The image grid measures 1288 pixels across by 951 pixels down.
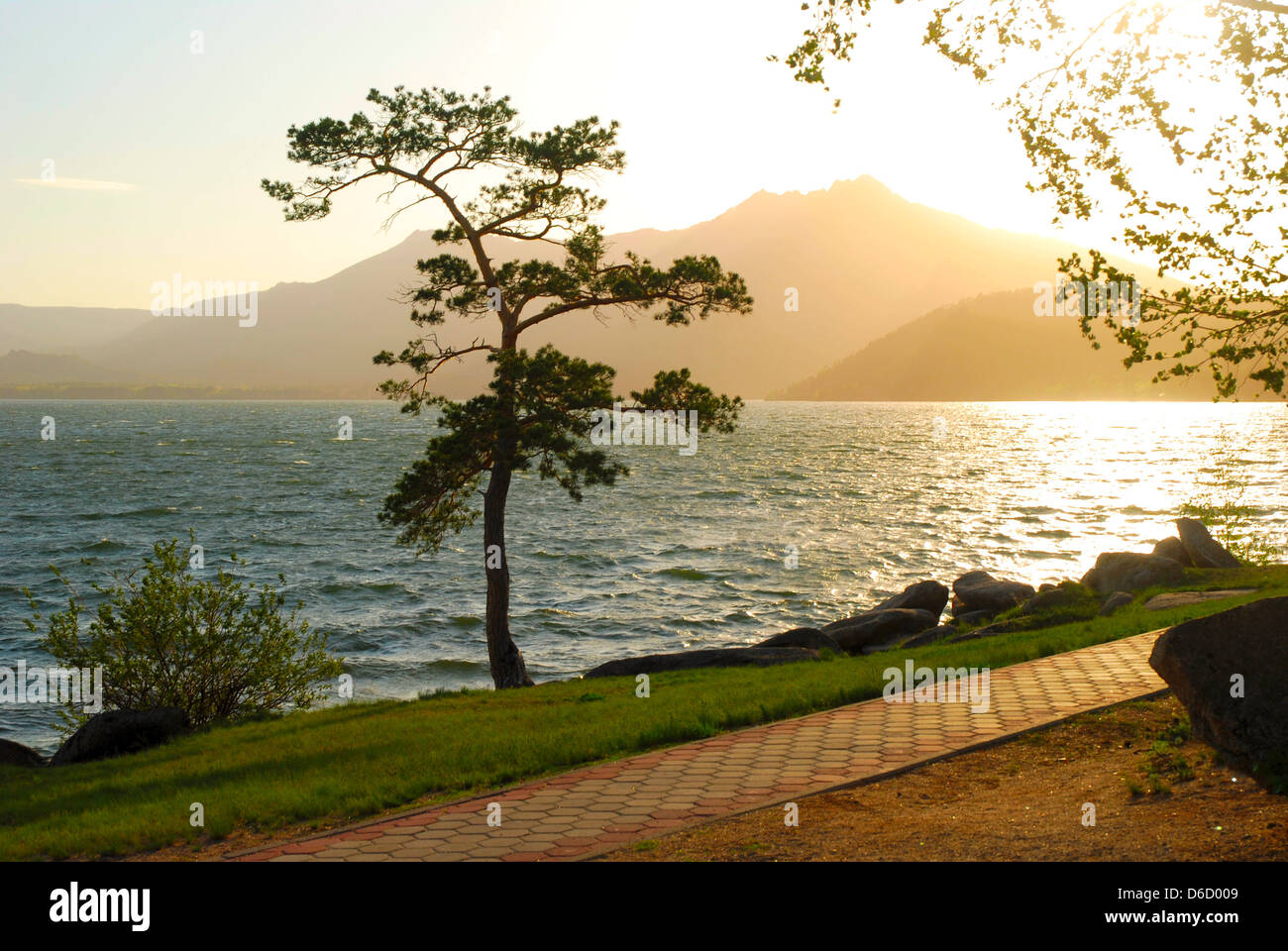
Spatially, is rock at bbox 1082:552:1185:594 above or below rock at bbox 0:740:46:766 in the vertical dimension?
above

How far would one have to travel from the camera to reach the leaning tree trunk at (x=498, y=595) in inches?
816

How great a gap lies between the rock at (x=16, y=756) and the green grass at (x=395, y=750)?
0.95 metres

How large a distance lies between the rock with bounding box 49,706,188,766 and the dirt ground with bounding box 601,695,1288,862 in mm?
10705

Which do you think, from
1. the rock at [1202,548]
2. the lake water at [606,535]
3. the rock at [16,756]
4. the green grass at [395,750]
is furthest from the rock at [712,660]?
the rock at [1202,548]

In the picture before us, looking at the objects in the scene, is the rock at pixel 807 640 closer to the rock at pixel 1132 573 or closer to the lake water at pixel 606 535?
the lake water at pixel 606 535

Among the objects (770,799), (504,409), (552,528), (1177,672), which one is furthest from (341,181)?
(552,528)

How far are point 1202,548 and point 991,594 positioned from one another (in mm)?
5628

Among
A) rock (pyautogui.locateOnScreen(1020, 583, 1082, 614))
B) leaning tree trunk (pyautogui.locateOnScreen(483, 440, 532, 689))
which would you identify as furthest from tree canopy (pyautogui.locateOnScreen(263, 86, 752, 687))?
rock (pyautogui.locateOnScreen(1020, 583, 1082, 614))

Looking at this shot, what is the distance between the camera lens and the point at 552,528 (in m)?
54.5

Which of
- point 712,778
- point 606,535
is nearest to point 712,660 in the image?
point 712,778

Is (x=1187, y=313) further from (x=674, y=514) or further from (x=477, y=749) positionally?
(x=674, y=514)

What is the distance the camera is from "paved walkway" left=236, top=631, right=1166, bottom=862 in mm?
7824

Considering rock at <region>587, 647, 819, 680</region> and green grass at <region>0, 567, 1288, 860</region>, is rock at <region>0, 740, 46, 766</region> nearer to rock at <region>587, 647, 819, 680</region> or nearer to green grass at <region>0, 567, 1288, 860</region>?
green grass at <region>0, 567, 1288, 860</region>
